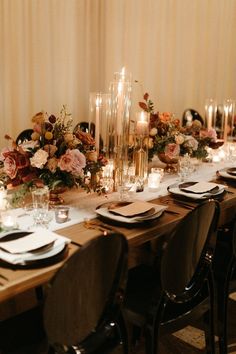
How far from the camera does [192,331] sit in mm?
2375

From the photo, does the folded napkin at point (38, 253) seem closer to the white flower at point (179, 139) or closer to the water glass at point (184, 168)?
the water glass at point (184, 168)

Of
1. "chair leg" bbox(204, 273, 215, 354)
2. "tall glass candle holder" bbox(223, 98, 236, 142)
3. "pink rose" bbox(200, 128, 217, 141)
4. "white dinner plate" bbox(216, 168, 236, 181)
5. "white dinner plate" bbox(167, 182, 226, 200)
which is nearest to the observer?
"chair leg" bbox(204, 273, 215, 354)

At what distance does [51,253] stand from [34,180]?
59 centimetres

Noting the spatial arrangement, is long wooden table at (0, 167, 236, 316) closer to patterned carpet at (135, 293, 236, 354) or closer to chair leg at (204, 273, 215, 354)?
chair leg at (204, 273, 215, 354)

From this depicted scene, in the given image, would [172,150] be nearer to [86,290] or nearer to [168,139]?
[168,139]

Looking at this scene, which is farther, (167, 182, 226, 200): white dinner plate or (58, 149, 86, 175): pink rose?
(167, 182, 226, 200): white dinner plate

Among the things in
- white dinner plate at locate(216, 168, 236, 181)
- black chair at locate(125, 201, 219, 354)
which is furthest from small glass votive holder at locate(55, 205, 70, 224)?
white dinner plate at locate(216, 168, 236, 181)

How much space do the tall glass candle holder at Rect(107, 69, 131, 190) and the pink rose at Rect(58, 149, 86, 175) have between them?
1.23 ft

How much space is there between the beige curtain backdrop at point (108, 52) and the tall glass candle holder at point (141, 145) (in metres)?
2.22

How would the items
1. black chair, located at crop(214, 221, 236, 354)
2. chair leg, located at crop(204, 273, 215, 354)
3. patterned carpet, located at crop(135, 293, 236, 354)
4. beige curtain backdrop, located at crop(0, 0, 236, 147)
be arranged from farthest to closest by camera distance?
beige curtain backdrop, located at crop(0, 0, 236, 147) → patterned carpet, located at crop(135, 293, 236, 354) → black chair, located at crop(214, 221, 236, 354) → chair leg, located at crop(204, 273, 215, 354)

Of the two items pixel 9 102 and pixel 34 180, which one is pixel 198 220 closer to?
pixel 34 180

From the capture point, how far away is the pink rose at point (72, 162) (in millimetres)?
1897

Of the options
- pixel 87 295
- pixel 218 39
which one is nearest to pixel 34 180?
pixel 87 295

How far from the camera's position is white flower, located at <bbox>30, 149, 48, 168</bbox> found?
6.17 ft
